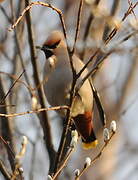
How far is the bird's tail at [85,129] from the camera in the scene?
4023mm

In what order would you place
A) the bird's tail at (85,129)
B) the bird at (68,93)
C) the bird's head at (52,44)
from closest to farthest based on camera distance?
the bird at (68,93) < the bird's tail at (85,129) < the bird's head at (52,44)

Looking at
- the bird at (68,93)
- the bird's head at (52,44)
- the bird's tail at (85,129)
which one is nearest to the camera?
the bird at (68,93)

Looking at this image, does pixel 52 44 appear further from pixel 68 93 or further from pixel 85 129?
pixel 85 129

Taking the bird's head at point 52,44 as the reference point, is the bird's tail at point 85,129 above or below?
below

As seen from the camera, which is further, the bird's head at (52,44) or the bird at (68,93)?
A: the bird's head at (52,44)

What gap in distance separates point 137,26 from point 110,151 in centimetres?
523

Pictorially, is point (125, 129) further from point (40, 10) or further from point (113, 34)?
point (113, 34)

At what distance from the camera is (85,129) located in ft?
13.3

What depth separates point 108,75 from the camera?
27.0 ft

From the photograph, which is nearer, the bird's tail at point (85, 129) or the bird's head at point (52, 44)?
the bird's tail at point (85, 129)

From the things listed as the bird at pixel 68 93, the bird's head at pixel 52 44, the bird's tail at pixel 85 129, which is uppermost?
the bird's head at pixel 52 44

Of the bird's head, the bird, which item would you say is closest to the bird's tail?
the bird

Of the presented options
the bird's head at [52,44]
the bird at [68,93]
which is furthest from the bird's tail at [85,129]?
the bird's head at [52,44]

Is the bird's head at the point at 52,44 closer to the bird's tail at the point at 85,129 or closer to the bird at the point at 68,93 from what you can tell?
the bird at the point at 68,93
